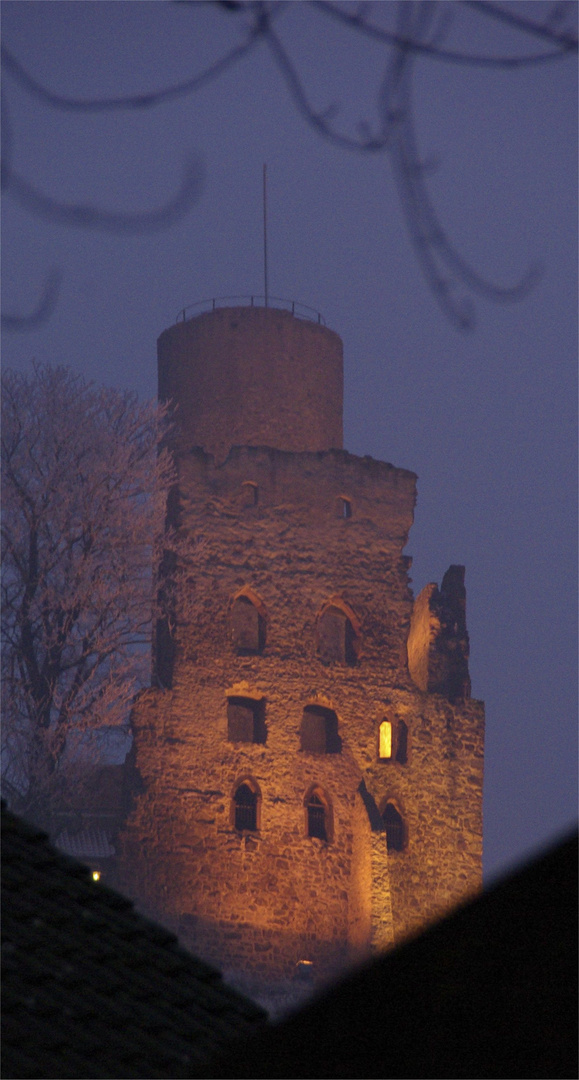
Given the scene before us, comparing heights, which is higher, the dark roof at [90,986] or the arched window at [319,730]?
the arched window at [319,730]

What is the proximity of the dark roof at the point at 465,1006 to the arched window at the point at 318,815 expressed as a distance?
24.4 m

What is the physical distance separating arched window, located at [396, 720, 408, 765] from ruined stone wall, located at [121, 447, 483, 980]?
45 millimetres

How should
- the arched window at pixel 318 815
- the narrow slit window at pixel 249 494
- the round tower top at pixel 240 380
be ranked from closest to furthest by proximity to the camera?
the arched window at pixel 318 815 < the narrow slit window at pixel 249 494 < the round tower top at pixel 240 380

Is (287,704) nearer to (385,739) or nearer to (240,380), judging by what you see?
(385,739)

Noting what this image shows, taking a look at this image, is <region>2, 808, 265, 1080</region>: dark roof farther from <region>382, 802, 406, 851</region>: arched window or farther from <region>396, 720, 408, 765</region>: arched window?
<region>396, 720, 408, 765</region>: arched window

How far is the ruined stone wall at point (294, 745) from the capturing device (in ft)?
83.9

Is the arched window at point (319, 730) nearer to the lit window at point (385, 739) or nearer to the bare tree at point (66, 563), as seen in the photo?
the lit window at point (385, 739)

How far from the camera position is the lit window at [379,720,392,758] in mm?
27438

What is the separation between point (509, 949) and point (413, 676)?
26.5 m

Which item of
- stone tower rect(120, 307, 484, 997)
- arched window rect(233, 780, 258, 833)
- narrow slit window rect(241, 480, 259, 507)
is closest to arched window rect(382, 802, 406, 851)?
stone tower rect(120, 307, 484, 997)

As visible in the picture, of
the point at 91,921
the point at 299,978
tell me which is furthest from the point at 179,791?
→ the point at 91,921

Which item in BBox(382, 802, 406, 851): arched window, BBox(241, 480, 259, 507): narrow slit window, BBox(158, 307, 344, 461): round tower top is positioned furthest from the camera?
BBox(158, 307, 344, 461): round tower top

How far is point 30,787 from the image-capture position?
2212 centimetres

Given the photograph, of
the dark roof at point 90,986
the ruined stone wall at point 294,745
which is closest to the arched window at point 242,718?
the ruined stone wall at point 294,745
